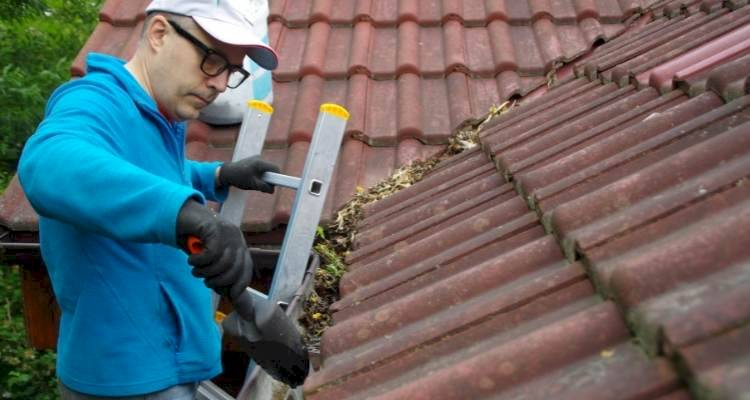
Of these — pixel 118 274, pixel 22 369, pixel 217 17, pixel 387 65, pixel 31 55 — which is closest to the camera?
pixel 118 274

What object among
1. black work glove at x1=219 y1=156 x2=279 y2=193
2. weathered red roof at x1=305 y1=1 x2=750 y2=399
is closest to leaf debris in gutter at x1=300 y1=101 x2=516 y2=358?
weathered red roof at x1=305 y1=1 x2=750 y2=399

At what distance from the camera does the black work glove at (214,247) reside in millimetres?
1415

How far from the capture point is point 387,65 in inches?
139

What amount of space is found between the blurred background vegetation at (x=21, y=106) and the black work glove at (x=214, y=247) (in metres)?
4.13

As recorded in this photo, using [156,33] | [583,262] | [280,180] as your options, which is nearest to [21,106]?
[280,180]

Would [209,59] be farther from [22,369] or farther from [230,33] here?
[22,369]

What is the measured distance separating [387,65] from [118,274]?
2056mm

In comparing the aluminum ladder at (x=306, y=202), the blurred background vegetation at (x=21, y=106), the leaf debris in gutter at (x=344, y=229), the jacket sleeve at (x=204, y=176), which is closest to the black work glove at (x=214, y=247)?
the leaf debris in gutter at (x=344, y=229)

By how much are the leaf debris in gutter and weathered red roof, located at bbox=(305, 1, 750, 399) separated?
0.59 ft

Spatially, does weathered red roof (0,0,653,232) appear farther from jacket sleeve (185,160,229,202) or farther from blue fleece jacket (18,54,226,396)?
blue fleece jacket (18,54,226,396)

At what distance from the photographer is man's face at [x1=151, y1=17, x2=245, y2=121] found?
6.15ft

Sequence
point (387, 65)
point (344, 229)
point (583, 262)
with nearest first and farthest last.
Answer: point (583, 262) < point (344, 229) < point (387, 65)

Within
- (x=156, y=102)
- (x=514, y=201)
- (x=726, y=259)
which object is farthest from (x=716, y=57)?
(x=156, y=102)

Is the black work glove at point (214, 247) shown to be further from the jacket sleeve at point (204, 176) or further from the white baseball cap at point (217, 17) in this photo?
the jacket sleeve at point (204, 176)
